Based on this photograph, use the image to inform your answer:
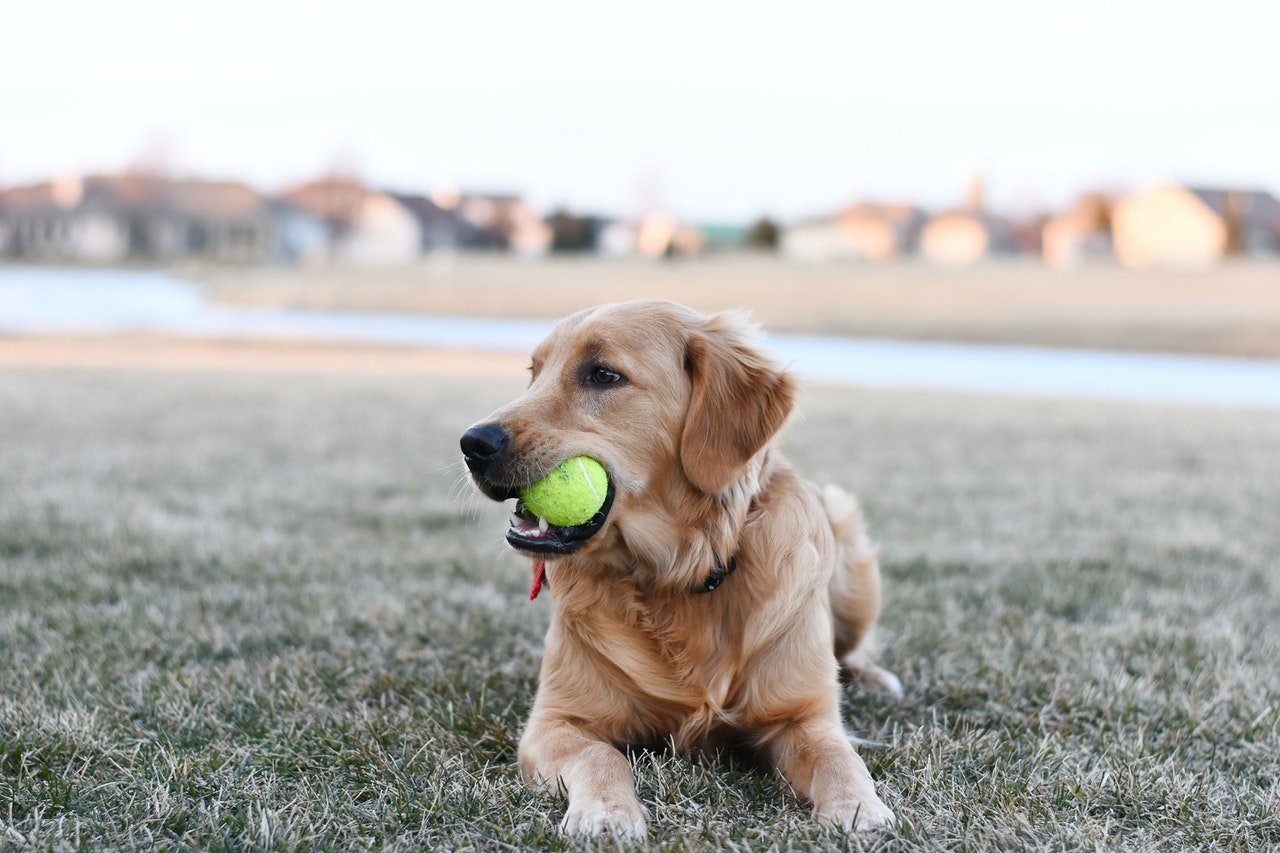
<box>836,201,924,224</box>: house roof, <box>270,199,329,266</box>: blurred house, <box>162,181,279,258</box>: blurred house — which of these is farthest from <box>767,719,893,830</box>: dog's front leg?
<box>836,201,924,224</box>: house roof

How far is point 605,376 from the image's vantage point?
2963mm

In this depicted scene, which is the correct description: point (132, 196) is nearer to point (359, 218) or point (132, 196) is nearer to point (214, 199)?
point (214, 199)

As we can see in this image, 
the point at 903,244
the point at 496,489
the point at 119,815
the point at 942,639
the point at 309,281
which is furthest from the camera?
the point at 903,244

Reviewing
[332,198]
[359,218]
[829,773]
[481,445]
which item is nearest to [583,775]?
[829,773]

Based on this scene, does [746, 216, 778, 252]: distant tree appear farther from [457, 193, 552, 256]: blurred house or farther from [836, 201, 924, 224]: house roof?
[457, 193, 552, 256]: blurred house

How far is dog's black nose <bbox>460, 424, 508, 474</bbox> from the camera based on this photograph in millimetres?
2672

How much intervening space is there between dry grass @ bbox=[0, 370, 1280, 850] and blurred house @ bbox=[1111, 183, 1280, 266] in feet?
182

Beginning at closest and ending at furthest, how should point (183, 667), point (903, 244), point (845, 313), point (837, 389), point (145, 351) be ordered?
1. point (183, 667)
2. point (837, 389)
3. point (145, 351)
4. point (845, 313)
5. point (903, 244)

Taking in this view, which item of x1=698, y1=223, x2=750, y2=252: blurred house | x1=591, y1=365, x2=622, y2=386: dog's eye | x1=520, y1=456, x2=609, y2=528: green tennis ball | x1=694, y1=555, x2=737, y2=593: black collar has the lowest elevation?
x1=694, y1=555, x2=737, y2=593: black collar

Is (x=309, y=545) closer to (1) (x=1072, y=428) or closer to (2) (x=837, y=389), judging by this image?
(1) (x=1072, y=428)

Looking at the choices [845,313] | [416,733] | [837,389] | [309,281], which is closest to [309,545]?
[416,733]

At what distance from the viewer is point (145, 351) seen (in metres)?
17.6

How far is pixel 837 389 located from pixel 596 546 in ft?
35.7

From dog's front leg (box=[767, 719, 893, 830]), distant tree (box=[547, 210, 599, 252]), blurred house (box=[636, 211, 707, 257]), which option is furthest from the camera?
blurred house (box=[636, 211, 707, 257])
